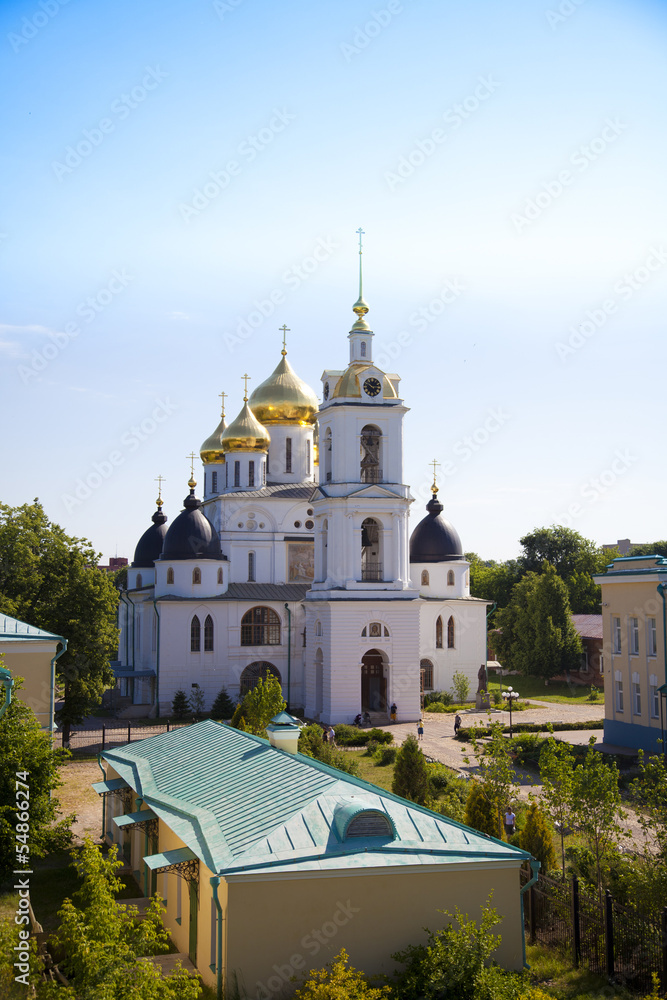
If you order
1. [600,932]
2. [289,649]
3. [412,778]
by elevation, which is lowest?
[600,932]

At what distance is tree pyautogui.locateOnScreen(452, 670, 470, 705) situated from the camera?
45.6 m

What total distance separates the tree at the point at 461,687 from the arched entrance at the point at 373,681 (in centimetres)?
584

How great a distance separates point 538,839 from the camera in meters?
17.5

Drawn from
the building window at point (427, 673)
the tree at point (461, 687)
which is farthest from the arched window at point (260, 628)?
the tree at point (461, 687)

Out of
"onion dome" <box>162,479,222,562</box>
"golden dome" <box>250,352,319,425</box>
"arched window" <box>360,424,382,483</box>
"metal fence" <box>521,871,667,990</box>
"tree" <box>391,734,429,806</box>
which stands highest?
"golden dome" <box>250,352,319,425</box>

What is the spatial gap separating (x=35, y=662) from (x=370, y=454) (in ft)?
66.7

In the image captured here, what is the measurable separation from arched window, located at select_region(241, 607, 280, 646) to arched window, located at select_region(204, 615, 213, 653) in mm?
1421

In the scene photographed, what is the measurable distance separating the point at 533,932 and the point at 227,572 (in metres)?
30.4

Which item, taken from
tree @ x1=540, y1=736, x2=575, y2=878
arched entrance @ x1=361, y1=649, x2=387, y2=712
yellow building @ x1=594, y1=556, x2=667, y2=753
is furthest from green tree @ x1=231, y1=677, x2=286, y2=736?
arched entrance @ x1=361, y1=649, x2=387, y2=712

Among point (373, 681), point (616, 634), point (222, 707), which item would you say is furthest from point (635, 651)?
point (222, 707)

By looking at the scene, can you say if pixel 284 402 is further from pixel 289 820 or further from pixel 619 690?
pixel 289 820

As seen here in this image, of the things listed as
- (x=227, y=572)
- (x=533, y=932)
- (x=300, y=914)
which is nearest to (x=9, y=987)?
(x=300, y=914)

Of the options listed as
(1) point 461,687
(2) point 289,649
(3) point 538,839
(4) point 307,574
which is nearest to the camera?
(3) point 538,839

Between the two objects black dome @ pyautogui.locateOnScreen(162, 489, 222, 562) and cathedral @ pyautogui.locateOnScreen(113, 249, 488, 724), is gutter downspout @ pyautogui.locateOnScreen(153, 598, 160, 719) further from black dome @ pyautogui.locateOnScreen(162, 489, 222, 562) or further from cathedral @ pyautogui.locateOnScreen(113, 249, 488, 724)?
black dome @ pyautogui.locateOnScreen(162, 489, 222, 562)
